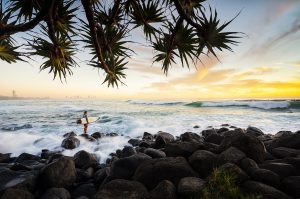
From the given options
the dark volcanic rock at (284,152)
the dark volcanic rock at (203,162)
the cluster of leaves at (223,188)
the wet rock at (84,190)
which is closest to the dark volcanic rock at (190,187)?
the cluster of leaves at (223,188)

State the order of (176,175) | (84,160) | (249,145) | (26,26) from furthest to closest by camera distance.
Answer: (84,160) < (249,145) < (176,175) < (26,26)

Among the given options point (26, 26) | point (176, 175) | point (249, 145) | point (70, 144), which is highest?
point (26, 26)

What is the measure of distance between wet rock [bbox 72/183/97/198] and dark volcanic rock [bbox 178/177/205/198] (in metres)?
1.83

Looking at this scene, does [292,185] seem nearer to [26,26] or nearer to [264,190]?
[264,190]

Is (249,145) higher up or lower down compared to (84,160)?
higher up

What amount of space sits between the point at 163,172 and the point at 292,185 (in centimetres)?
179

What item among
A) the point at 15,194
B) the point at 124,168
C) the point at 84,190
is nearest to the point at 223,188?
the point at 124,168

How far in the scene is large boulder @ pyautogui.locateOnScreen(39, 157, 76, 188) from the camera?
16.5ft

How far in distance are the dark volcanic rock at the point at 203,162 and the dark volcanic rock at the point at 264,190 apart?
0.92 metres

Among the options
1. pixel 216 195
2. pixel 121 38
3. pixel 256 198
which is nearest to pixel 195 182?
pixel 216 195

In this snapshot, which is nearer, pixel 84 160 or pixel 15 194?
pixel 15 194

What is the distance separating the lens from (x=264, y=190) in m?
3.51

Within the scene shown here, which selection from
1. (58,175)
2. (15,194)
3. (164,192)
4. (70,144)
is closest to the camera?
(164,192)

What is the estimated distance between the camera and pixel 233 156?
454 centimetres
